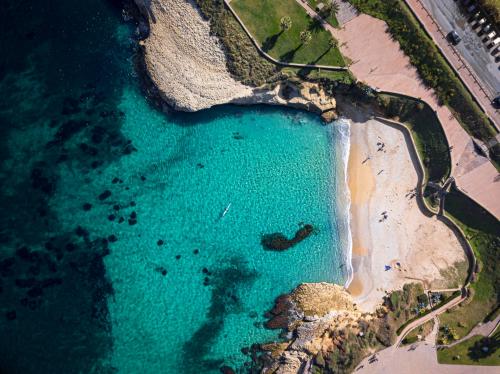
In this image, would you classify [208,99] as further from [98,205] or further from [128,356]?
[128,356]

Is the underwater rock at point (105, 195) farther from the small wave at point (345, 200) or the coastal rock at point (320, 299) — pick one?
the small wave at point (345, 200)

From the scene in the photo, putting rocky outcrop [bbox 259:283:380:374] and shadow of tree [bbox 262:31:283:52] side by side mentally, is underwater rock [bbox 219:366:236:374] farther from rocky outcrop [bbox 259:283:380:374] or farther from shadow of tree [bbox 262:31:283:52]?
shadow of tree [bbox 262:31:283:52]

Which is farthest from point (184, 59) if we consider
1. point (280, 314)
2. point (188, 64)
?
point (280, 314)

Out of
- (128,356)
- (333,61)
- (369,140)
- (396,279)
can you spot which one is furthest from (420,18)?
(128,356)

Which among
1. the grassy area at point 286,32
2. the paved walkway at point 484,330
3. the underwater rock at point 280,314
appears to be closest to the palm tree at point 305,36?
the grassy area at point 286,32

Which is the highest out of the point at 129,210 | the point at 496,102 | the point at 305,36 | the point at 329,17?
the point at 496,102

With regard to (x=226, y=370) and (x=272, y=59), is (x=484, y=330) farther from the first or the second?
(x=272, y=59)

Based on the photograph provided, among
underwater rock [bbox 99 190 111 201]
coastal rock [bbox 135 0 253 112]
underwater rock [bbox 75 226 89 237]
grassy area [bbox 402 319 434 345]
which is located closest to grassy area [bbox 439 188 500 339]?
grassy area [bbox 402 319 434 345]
